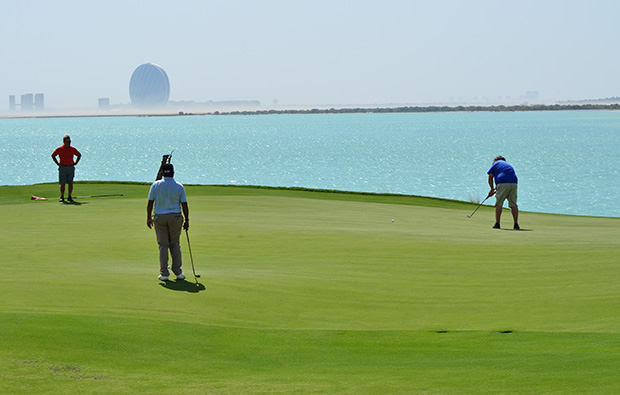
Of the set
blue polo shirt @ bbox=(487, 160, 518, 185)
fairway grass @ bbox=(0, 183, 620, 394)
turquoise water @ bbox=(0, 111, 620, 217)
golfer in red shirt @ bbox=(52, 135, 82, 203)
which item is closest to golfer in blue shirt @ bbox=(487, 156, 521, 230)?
blue polo shirt @ bbox=(487, 160, 518, 185)

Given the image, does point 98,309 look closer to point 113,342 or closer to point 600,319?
point 113,342

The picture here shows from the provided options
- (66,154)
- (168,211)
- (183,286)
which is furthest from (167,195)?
(66,154)

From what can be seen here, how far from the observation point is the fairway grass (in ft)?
26.3

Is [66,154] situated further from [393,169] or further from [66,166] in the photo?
[393,169]

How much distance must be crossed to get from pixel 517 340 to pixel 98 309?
16.6ft

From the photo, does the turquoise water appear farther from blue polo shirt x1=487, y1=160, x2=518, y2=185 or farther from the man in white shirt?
the man in white shirt

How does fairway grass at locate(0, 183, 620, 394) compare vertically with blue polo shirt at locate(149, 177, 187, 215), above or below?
below

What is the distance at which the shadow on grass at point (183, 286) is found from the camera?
482 inches

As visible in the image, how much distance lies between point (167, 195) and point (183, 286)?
1.49 metres

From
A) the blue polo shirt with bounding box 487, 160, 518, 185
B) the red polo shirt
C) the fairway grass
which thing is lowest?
the fairway grass

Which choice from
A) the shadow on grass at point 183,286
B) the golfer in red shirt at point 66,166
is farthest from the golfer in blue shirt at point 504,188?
the golfer in red shirt at point 66,166

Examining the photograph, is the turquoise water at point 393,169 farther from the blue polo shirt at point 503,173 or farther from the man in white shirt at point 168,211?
the man in white shirt at point 168,211

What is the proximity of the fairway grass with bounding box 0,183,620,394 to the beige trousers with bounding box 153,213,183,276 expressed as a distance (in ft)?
1.19

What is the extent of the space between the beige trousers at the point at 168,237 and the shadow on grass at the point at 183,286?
25cm
